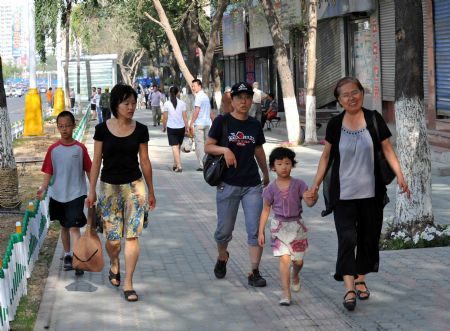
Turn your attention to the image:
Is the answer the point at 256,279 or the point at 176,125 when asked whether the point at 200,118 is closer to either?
the point at 176,125

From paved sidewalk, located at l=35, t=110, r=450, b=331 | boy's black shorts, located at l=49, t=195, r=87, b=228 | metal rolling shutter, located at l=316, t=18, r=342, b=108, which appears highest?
metal rolling shutter, located at l=316, t=18, r=342, b=108

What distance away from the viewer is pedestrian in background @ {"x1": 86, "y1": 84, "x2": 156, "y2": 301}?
7184 mm

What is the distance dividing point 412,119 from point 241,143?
2416mm

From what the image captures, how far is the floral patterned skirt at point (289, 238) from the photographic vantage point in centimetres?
694

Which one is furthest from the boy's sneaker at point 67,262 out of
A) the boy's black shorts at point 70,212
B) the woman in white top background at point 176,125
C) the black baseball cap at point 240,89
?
the woman in white top background at point 176,125

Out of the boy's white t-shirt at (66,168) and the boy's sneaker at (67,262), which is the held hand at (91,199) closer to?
the boy's white t-shirt at (66,168)

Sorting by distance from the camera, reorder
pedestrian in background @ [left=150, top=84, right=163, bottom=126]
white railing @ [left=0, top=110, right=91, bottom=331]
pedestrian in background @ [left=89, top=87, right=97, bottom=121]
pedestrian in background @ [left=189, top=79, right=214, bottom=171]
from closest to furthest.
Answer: white railing @ [left=0, top=110, right=91, bottom=331] < pedestrian in background @ [left=189, top=79, right=214, bottom=171] < pedestrian in background @ [left=150, top=84, right=163, bottom=126] < pedestrian in background @ [left=89, top=87, right=97, bottom=121]

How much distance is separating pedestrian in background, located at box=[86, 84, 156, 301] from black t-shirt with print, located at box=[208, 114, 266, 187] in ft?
2.17

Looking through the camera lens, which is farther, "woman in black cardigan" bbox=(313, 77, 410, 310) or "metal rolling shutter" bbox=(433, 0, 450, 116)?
"metal rolling shutter" bbox=(433, 0, 450, 116)

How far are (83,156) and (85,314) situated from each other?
1.84m

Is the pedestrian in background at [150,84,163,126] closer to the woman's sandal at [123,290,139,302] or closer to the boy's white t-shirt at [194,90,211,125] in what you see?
the boy's white t-shirt at [194,90,211,125]

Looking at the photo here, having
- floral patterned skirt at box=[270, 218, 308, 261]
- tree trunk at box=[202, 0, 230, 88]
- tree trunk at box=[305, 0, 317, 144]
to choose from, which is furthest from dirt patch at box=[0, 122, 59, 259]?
tree trunk at box=[305, 0, 317, 144]

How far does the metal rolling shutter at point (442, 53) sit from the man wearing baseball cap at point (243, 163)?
13017 millimetres

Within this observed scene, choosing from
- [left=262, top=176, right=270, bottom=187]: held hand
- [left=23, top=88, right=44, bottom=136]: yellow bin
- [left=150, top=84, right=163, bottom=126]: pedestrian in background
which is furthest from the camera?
[left=150, top=84, right=163, bottom=126]: pedestrian in background
